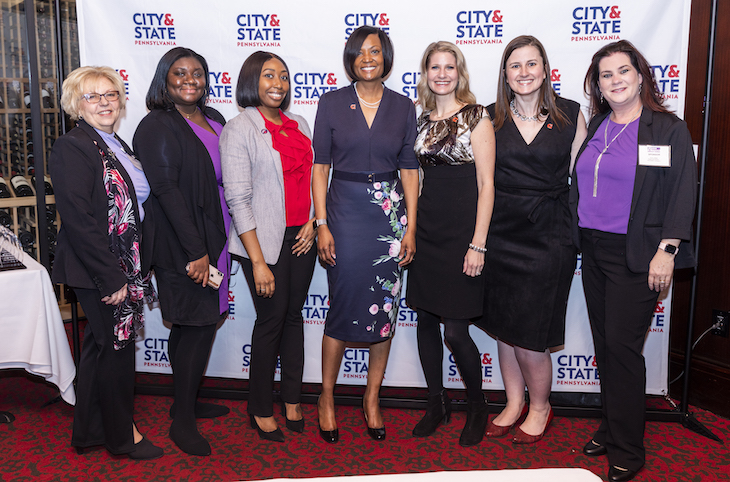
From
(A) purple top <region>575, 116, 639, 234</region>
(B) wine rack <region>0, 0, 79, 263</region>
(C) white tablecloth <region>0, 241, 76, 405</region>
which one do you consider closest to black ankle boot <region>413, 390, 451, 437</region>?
(A) purple top <region>575, 116, 639, 234</region>

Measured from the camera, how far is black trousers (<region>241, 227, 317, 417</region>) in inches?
95.6

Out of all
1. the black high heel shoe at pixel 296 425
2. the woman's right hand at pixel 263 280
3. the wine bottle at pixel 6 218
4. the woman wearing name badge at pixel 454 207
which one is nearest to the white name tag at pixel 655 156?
the woman wearing name badge at pixel 454 207

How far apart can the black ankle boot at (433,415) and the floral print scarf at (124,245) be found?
137 cm

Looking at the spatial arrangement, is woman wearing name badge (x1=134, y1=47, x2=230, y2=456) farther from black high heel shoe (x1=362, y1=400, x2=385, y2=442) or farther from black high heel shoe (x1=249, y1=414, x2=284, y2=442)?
black high heel shoe (x1=362, y1=400, x2=385, y2=442)

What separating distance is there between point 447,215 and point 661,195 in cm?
84

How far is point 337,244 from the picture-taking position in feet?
7.83

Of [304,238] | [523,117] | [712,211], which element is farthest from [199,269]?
[712,211]

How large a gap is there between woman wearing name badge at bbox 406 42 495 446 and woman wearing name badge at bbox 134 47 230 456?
0.90 meters

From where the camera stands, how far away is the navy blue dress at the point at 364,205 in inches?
92.3

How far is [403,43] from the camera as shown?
A: 2.81m

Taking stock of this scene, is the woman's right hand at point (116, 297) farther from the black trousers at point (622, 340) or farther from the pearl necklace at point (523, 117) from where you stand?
the black trousers at point (622, 340)

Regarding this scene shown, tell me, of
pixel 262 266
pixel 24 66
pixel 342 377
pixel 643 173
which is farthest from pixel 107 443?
pixel 24 66

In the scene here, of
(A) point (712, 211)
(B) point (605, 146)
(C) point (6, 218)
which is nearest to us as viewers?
(B) point (605, 146)

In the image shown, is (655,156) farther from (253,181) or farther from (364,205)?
(253,181)
